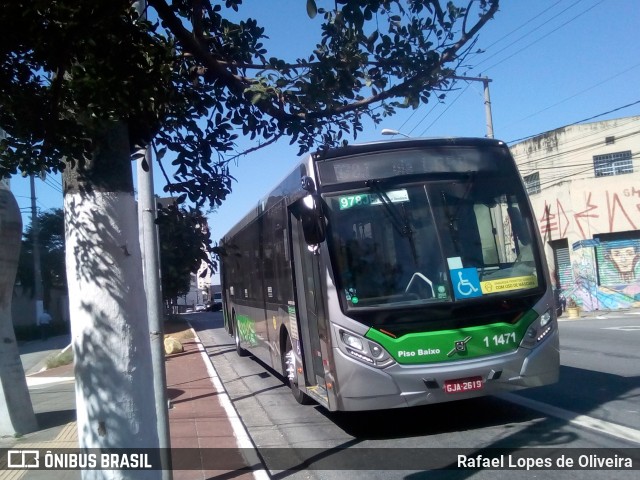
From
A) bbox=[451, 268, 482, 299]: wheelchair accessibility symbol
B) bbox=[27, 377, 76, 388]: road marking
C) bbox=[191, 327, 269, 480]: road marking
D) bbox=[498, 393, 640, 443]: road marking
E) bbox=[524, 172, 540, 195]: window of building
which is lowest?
bbox=[27, 377, 76, 388]: road marking

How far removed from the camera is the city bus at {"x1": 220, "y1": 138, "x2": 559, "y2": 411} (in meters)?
7.12

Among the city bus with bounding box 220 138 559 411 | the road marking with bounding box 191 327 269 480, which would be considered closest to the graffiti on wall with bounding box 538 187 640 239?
the road marking with bounding box 191 327 269 480

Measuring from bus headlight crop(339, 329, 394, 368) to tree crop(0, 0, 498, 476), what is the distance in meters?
2.78

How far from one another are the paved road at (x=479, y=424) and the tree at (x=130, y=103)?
3.34 meters

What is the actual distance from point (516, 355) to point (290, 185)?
3823 mm

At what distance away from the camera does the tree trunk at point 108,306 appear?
151 inches

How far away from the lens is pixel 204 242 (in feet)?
14.8

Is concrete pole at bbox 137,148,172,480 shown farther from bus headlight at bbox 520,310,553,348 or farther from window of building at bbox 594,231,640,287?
window of building at bbox 594,231,640,287

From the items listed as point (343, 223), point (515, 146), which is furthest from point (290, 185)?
point (515, 146)

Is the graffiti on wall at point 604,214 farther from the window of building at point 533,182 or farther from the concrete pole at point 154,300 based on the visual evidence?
the concrete pole at point 154,300

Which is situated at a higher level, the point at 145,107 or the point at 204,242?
the point at 145,107

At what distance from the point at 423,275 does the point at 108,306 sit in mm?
4205

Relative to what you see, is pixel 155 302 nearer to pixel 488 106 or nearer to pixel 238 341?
pixel 238 341

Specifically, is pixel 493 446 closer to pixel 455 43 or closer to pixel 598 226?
pixel 455 43
